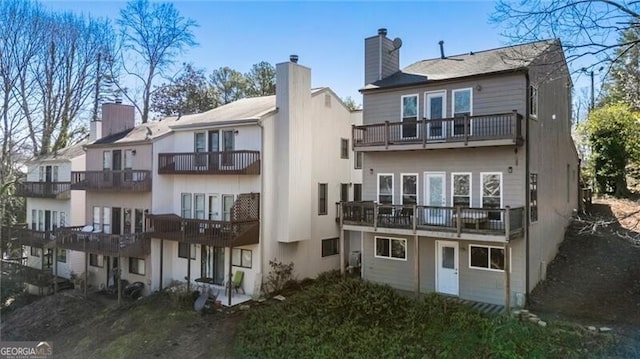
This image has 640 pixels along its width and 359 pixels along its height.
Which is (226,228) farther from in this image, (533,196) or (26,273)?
(26,273)

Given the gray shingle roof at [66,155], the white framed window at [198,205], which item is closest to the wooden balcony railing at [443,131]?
the white framed window at [198,205]

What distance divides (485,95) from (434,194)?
145 inches

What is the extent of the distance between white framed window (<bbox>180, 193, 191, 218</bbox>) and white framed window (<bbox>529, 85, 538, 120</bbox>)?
14.3 meters

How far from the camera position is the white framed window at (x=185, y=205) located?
63.5 ft

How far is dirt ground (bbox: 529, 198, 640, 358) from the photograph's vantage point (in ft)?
36.6

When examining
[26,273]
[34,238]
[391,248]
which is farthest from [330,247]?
[26,273]

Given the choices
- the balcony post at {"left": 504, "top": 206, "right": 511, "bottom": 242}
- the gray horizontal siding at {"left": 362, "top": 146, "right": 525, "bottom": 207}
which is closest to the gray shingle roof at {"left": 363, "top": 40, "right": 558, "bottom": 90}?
the gray horizontal siding at {"left": 362, "top": 146, "right": 525, "bottom": 207}

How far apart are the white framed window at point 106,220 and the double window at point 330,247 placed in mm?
11168

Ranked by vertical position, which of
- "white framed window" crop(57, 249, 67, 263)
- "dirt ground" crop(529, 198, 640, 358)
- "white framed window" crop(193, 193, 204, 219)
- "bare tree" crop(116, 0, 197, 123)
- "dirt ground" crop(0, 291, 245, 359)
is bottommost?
"dirt ground" crop(0, 291, 245, 359)

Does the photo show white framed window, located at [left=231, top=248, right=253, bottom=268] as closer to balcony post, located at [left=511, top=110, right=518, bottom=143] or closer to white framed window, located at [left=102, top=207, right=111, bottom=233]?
white framed window, located at [left=102, top=207, right=111, bottom=233]

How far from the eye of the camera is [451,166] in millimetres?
14375

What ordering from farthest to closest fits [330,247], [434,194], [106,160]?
[106,160], [330,247], [434,194]

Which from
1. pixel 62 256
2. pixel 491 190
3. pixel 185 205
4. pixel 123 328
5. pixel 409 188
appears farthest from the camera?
pixel 62 256

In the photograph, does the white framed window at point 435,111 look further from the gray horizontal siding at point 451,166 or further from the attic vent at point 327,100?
the attic vent at point 327,100
